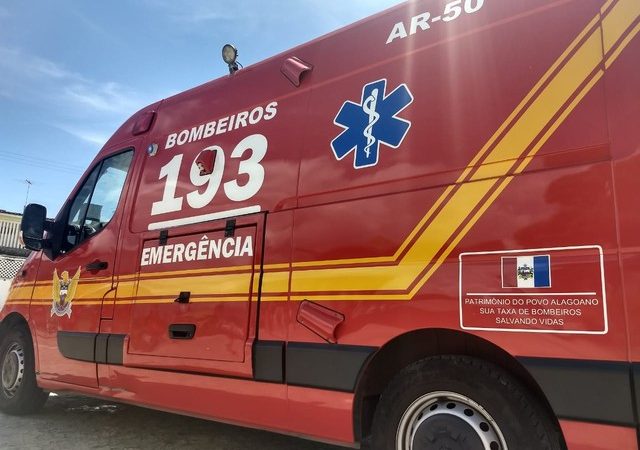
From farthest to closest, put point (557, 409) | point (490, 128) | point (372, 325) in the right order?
point (372, 325) < point (490, 128) < point (557, 409)

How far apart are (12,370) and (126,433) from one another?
1546 mm

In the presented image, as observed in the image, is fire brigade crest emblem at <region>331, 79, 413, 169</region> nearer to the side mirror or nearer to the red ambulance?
Answer: the red ambulance

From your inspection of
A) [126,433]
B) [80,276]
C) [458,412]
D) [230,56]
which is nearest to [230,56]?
[230,56]

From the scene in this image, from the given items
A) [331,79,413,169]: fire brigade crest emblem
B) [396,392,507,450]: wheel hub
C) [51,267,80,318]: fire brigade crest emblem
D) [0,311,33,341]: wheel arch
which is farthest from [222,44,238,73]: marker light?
[0,311,33,341]: wheel arch

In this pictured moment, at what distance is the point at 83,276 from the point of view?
4.62 metres

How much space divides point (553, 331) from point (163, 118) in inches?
142

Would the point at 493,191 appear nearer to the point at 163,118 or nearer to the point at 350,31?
the point at 350,31

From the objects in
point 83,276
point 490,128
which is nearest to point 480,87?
point 490,128

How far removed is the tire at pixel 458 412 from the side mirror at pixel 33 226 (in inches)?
Answer: 158

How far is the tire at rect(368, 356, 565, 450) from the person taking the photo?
226cm

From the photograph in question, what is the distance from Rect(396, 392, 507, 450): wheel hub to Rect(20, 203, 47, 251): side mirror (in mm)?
4172

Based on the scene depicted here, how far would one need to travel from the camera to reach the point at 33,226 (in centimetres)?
511

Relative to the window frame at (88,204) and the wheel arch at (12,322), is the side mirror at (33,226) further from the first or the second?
the wheel arch at (12,322)

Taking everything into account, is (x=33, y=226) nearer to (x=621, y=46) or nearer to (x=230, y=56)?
(x=230, y=56)
